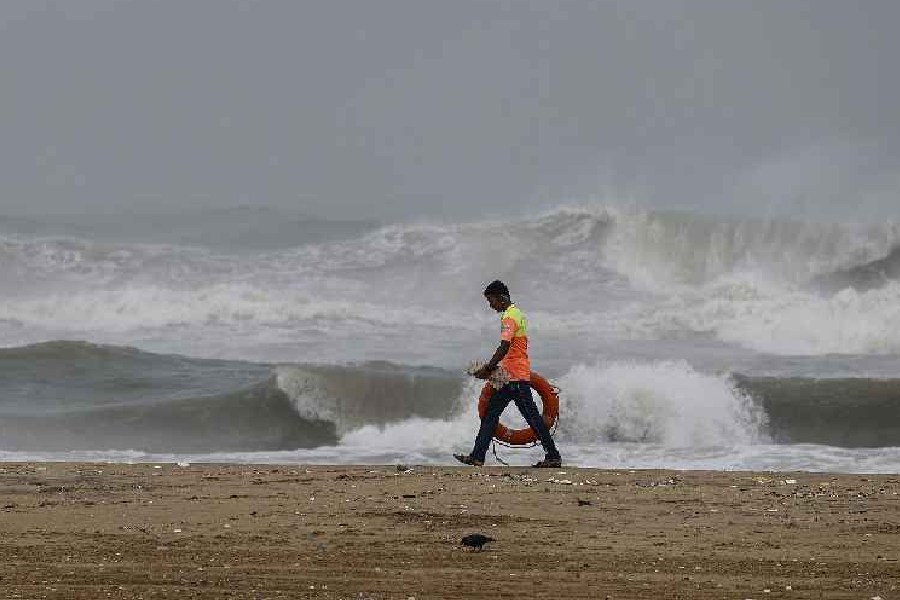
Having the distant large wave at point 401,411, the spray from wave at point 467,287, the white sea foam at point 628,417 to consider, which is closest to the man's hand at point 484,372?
the distant large wave at point 401,411

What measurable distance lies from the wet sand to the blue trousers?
62cm

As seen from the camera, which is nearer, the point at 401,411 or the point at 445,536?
the point at 445,536

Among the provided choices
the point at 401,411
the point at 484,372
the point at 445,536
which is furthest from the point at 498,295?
the point at 401,411

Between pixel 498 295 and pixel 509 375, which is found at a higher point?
pixel 498 295

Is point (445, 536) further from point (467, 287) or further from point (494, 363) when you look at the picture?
point (467, 287)

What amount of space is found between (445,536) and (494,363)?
10.8 ft

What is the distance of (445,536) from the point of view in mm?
7680

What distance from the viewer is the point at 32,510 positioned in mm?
8641

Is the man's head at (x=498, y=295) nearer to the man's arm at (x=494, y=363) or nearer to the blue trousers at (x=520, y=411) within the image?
the man's arm at (x=494, y=363)

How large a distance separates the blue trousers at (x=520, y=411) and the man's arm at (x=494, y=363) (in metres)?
0.20

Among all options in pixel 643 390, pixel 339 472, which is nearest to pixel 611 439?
pixel 643 390

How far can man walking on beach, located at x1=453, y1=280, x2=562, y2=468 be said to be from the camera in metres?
10.9

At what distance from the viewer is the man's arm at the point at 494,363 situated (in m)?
10.8

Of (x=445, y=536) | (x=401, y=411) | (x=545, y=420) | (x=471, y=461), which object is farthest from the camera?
(x=401, y=411)
